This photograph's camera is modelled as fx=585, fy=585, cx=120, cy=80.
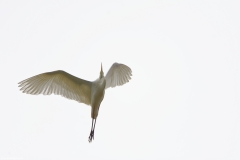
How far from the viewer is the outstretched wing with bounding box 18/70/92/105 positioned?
9742mm

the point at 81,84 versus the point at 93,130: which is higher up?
the point at 81,84

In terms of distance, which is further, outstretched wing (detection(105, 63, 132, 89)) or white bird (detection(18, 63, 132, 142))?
outstretched wing (detection(105, 63, 132, 89))

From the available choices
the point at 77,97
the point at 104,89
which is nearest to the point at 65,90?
the point at 77,97

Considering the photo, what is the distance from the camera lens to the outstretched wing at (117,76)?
33.1 feet

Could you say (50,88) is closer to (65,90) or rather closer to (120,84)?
(65,90)

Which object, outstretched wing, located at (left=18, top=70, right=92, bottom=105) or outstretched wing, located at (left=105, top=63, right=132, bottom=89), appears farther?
outstretched wing, located at (left=105, top=63, right=132, bottom=89)

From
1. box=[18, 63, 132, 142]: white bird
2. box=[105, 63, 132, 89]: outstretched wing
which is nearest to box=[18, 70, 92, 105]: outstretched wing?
box=[18, 63, 132, 142]: white bird

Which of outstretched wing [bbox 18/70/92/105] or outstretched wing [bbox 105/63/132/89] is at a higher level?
outstretched wing [bbox 105/63/132/89]

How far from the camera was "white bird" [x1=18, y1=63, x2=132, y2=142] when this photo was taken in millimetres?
9703

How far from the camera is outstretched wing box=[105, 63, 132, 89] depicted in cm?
1010

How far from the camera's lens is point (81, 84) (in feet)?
33.1

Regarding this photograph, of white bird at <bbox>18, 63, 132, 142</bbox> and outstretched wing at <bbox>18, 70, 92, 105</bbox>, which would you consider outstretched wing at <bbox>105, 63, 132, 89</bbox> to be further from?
outstretched wing at <bbox>18, 70, 92, 105</bbox>

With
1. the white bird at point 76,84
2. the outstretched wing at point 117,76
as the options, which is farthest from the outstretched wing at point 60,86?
the outstretched wing at point 117,76

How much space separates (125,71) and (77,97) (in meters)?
0.96
